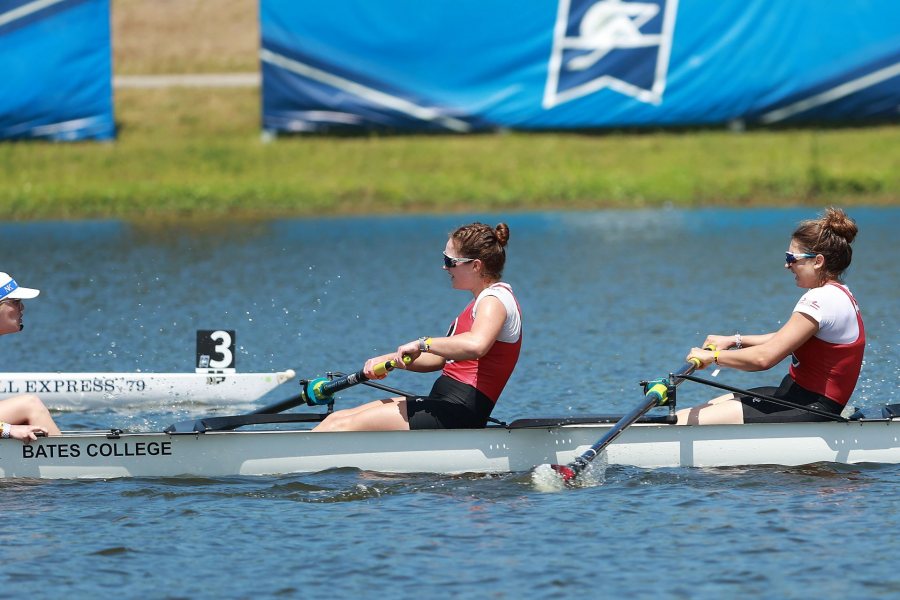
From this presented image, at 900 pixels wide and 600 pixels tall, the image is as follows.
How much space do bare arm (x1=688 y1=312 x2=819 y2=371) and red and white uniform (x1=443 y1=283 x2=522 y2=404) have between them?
1.22 metres

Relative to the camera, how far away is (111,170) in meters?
31.6

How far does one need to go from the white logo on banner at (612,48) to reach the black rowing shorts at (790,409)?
75.2 feet

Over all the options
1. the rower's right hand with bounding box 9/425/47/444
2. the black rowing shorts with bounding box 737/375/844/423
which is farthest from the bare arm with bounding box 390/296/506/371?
the rower's right hand with bounding box 9/425/47/444

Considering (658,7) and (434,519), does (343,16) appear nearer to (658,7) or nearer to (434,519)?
(658,7)

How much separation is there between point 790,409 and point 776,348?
0.64m

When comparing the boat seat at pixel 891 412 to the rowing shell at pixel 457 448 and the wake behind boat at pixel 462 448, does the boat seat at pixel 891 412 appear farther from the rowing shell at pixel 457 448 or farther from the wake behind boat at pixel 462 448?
the rowing shell at pixel 457 448

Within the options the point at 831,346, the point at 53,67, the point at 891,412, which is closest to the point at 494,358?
the point at 831,346

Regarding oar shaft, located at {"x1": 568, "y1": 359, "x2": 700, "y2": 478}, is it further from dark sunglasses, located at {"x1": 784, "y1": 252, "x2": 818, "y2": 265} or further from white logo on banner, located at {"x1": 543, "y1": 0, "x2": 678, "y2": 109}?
white logo on banner, located at {"x1": 543, "y1": 0, "x2": 678, "y2": 109}

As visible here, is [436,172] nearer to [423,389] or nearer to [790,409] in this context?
[423,389]

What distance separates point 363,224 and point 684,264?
8.35 meters

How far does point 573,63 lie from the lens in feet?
105

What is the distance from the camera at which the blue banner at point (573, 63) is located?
31859 mm

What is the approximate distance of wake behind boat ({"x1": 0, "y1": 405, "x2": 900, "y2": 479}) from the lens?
9695mm

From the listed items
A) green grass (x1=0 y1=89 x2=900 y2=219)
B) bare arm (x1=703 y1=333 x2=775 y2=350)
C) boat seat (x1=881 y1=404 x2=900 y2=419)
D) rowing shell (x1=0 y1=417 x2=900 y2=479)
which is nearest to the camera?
rowing shell (x1=0 y1=417 x2=900 y2=479)
